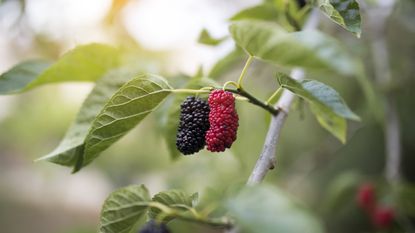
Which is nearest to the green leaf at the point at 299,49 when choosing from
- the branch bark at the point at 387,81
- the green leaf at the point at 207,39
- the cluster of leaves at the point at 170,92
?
the cluster of leaves at the point at 170,92

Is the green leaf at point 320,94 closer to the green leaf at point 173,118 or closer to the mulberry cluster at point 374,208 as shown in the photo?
the green leaf at point 173,118

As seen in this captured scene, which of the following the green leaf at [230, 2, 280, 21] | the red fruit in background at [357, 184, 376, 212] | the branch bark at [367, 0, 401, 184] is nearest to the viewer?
the green leaf at [230, 2, 280, 21]

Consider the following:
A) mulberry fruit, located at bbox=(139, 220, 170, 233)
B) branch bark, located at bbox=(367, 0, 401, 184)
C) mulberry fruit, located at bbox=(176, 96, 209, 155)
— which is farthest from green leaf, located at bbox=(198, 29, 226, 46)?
branch bark, located at bbox=(367, 0, 401, 184)

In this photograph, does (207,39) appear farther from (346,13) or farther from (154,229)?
(154,229)

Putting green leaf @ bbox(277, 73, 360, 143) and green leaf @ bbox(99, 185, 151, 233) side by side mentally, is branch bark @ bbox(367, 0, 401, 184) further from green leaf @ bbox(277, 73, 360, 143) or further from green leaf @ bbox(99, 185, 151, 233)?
green leaf @ bbox(99, 185, 151, 233)

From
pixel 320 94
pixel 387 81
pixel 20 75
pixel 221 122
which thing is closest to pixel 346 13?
pixel 320 94

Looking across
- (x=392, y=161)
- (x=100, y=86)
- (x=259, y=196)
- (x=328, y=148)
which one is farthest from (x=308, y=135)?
(x=259, y=196)

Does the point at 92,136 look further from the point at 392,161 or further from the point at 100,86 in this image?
the point at 392,161
